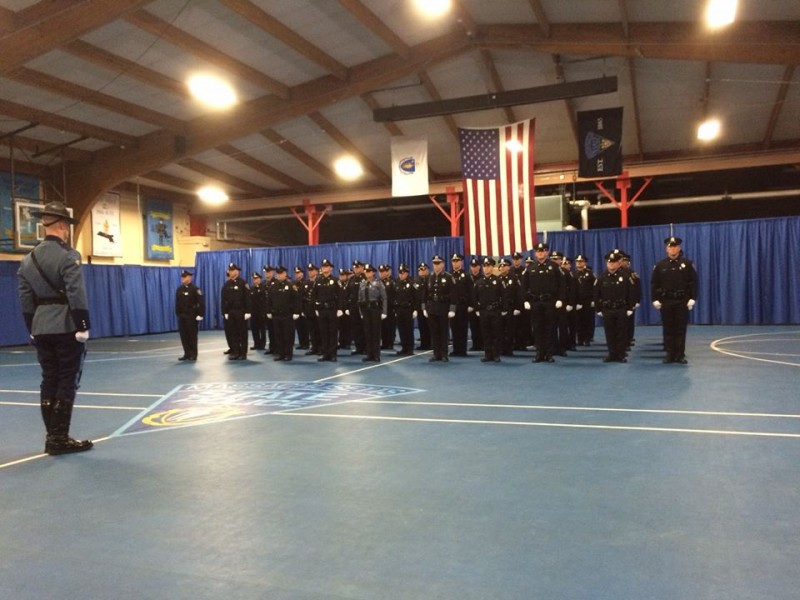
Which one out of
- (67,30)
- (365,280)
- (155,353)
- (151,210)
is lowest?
(155,353)

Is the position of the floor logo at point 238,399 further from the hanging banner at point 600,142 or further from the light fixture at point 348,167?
the light fixture at point 348,167

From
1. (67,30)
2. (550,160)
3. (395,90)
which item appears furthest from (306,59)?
(550,160)

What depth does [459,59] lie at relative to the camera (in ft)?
45.7

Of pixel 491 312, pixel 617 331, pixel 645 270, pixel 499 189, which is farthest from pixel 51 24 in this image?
pixel 645 270

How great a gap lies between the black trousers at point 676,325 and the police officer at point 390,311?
16.7ft

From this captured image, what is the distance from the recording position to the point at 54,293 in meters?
4.57

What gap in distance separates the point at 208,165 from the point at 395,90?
7.66 metres

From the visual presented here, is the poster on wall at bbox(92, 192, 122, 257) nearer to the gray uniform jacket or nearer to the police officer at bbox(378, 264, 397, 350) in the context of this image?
the police officer at bbox(378, 264, 397, 350)

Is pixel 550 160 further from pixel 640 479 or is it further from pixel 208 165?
pixel 640 479

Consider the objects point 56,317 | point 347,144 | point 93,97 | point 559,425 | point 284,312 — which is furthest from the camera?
point 347,144

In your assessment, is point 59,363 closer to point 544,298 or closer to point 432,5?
point 544,298

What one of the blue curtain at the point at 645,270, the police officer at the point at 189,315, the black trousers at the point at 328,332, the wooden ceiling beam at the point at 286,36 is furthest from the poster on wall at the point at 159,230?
the black trousers at the point at 328,332

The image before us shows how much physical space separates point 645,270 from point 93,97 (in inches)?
593

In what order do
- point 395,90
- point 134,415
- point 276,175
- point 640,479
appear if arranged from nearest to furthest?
1. point 640,479
2. point 134,415
3. point 395,90
4. point 276,175
